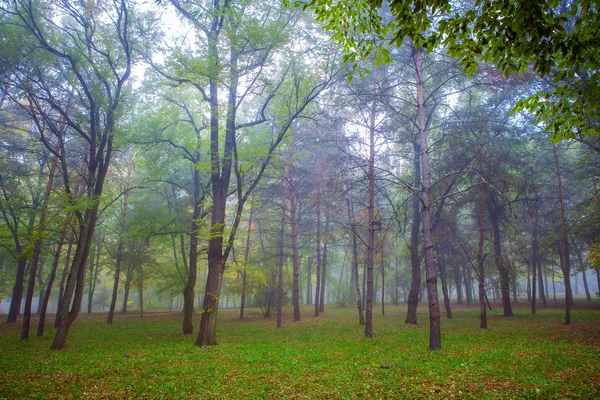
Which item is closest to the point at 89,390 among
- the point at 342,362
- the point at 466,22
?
the point at 342,362

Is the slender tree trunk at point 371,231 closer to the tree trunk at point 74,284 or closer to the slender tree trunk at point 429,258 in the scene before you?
the slender tree trunk at point 429,258

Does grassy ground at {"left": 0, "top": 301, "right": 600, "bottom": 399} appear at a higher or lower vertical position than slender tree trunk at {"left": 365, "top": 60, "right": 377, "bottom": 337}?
lower

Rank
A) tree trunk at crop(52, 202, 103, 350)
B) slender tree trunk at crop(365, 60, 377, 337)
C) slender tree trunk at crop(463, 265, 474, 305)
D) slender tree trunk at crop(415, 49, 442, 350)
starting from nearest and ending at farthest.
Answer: slender tree trunk at crop(415, 49, 442, 350)
tree trunk at crop(52, 202, 103, 350)
slender tree trunk at crop(365, 60, 377, 337)
slender tree trunk at crop(463, 265, 474, 305)

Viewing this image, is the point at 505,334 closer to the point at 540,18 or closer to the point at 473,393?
the point at 473,393

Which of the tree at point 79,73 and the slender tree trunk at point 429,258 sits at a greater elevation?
the tree at point 79,73

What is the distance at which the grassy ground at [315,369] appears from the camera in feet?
19.1

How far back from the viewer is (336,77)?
12102mm

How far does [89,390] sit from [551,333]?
1525cm

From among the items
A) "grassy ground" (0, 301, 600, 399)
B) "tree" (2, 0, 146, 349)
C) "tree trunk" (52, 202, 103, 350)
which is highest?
"tree" (2, 0, 146, 349)

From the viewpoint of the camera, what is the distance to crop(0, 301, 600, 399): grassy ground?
5.83 meters

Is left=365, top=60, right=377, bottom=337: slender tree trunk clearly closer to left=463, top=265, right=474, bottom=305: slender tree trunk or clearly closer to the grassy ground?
the grassy ground

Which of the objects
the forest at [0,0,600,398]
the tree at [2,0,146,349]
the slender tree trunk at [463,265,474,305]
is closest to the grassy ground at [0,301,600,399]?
the forest at [0,0,600,398]

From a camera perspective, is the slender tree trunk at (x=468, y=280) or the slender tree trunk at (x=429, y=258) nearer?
the slender tree trunk at (x=429, y=258)

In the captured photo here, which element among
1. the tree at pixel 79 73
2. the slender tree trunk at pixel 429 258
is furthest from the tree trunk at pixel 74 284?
the slender tree trunk at pixel 429 258
